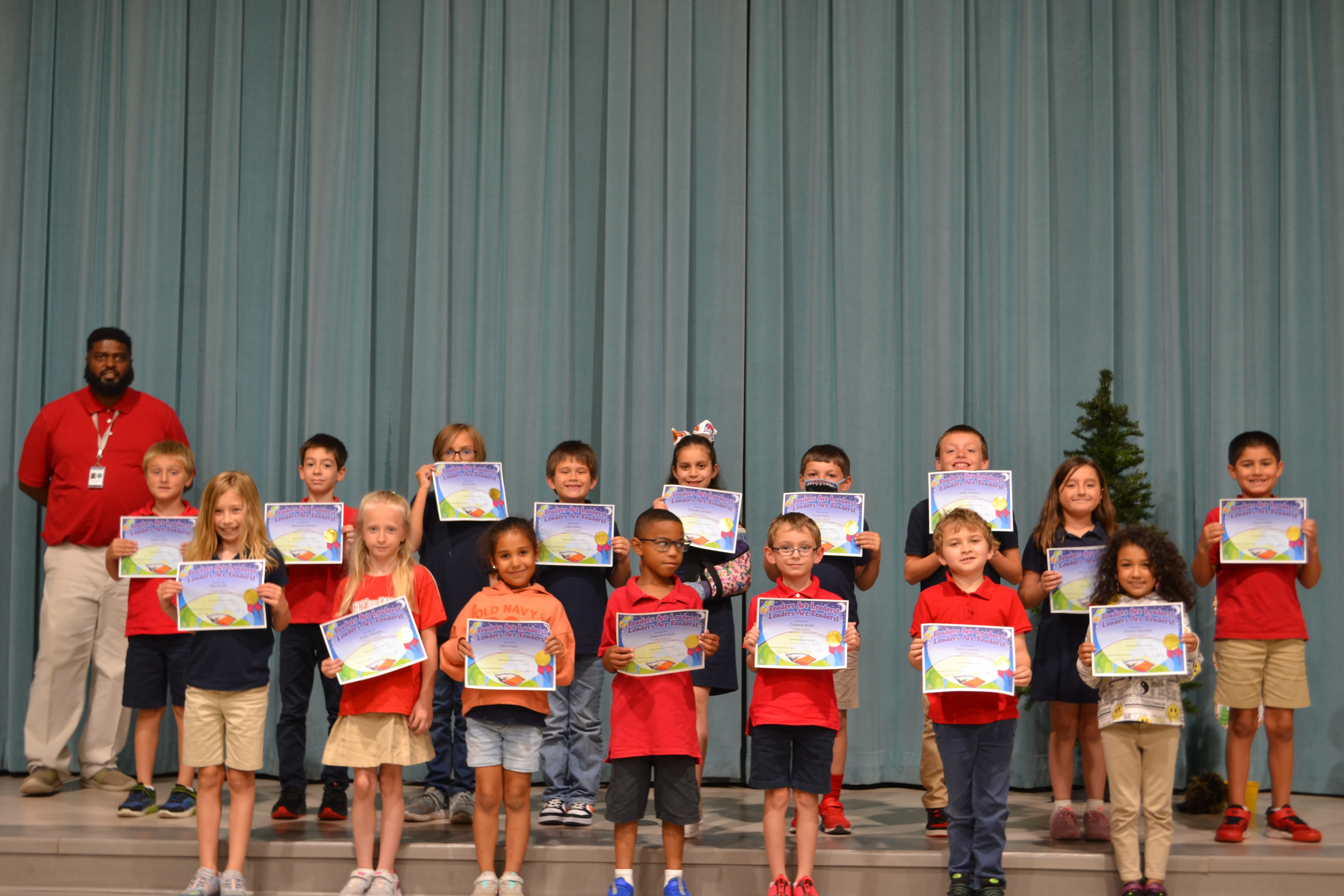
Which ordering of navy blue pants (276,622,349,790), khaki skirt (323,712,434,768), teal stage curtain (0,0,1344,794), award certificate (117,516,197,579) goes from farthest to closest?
1. teal stage curtain (0,0,1344,794)
2. navy blue pants (276,622,349,790)
3. award certificate (117,516,197,579)
4. khaki skirt (323,712,434,768)

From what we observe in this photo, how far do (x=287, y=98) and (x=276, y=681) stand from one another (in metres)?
3.05


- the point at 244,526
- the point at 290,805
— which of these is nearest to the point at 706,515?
the point at 244,526

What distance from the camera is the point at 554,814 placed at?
4.73m

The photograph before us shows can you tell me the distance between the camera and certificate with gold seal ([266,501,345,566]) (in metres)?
4.65

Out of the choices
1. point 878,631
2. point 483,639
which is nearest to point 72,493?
point 483,639

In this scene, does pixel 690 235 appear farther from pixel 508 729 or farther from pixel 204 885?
pixel 204 885

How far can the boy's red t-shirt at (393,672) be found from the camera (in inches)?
163

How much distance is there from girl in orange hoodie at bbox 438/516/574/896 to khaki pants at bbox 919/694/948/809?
63.4 inches

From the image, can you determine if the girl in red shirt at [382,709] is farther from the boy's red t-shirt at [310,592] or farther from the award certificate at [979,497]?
the award certificate at [979,497]

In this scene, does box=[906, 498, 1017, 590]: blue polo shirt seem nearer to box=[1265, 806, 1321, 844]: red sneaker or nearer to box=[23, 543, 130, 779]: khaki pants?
box=[1265, 806, 1321, 844]: red sneaker

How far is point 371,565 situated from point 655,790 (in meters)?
1.30

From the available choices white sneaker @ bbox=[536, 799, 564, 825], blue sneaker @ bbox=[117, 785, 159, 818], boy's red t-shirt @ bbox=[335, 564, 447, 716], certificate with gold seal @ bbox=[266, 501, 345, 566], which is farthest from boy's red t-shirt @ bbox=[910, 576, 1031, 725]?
blue sneaker @ bbox=[117, 785, 159, 818]

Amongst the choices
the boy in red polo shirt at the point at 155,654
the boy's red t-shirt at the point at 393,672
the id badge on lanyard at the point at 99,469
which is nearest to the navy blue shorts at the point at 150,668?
the boy in red polo shirt at the point at 155,654

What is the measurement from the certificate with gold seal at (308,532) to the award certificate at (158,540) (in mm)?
354
